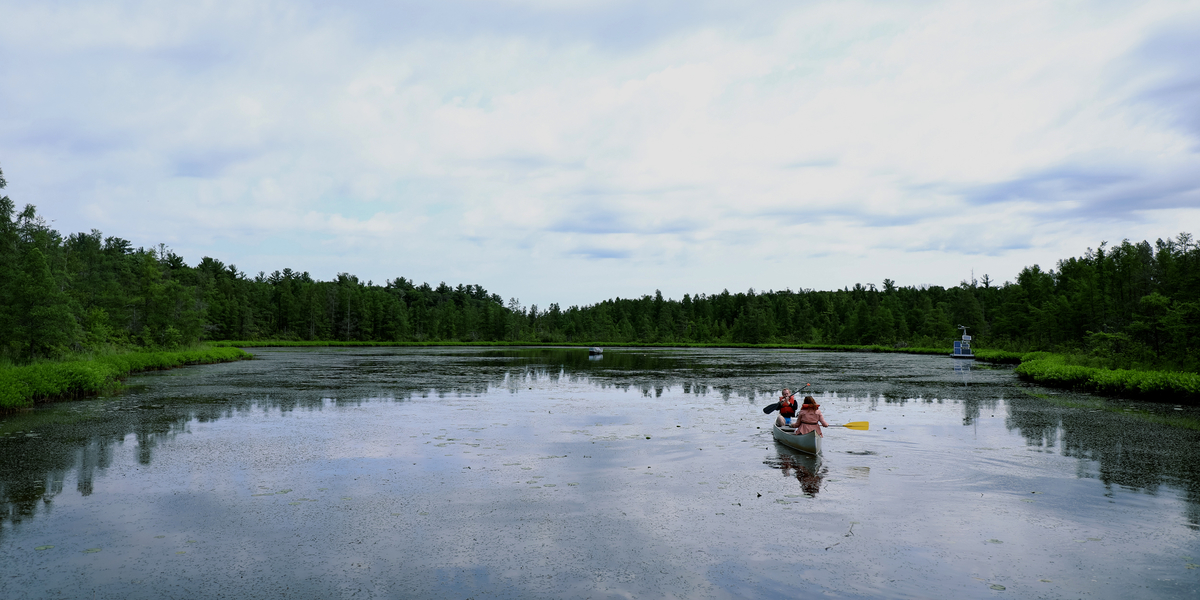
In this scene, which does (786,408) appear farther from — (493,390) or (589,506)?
(493,390)

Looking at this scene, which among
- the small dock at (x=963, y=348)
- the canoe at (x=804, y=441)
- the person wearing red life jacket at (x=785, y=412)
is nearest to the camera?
the canoe at (x=804, y=441)

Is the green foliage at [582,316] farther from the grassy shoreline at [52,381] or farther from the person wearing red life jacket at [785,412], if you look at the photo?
the person wearing red life jacket at [785,412]

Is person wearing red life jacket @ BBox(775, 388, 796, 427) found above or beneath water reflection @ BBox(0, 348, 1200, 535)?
above

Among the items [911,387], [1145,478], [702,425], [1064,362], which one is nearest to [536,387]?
[702,425]

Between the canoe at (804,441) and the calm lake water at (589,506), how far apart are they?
34 centimetres

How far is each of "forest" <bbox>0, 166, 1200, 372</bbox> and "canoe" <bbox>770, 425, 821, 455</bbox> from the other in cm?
2453

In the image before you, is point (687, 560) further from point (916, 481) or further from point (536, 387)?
point (536, 387)

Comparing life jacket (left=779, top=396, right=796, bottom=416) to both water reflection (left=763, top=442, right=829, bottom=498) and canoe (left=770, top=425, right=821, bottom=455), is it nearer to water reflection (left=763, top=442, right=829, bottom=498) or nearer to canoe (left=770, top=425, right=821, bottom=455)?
canoe (left=770, top=425, right=821, bottom=455)

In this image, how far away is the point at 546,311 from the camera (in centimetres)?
18038

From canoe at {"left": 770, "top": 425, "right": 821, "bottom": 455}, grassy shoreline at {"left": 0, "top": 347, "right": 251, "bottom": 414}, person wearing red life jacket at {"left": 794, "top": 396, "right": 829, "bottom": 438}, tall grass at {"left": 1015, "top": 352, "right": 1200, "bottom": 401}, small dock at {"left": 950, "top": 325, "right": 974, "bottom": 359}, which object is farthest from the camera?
small dock at {"left": 950, "top": 325, "right": 974, "bottom": 359}

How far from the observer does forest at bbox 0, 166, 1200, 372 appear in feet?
106

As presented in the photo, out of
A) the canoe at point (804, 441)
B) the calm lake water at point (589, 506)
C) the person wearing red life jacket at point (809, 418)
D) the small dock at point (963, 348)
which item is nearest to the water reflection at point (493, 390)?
the calm lake water at point (589, 506)

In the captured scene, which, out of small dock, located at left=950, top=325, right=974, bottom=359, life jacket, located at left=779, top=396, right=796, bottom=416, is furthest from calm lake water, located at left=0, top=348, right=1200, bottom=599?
small dock, located at left=950, top=325, right=974, bottom=359

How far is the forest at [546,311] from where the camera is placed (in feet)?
106
